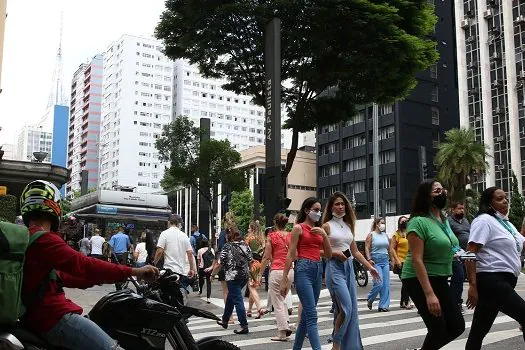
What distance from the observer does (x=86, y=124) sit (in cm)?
14825

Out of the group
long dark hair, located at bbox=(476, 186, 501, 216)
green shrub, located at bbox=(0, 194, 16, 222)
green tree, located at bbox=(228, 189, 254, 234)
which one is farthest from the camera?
green tree, located at bbox=(228, 189, 254, 234)

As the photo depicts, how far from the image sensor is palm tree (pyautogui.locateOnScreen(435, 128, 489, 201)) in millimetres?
49656

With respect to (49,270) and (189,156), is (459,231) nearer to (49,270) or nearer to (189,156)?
(49,270)

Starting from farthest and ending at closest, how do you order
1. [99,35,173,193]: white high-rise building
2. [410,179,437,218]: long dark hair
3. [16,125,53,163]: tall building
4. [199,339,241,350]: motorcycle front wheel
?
[16,125,53,163]: tall building
[99,35,173,193]: white high-rise building
[410,179,437,218]: long dark hair
[199,339,241,350]: motorcycle front wheel

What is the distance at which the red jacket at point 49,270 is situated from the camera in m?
3.15

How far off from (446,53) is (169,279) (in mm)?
78394

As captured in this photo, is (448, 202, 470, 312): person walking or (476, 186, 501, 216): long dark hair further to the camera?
(448, 202, 470, 312): person walking

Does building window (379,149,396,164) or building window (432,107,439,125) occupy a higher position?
building window (432,107,439,125)

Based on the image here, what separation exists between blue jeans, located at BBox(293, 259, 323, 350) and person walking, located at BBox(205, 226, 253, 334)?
236 cm

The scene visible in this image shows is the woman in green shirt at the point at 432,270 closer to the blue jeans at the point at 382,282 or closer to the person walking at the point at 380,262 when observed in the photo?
the person walking at the point at 380,262

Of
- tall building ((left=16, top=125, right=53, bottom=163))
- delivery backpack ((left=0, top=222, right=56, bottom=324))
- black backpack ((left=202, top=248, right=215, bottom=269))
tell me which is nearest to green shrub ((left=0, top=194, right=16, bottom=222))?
black backpack ((left=202, top=248, right=215, bottom=269))

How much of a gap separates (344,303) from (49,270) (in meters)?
4.06

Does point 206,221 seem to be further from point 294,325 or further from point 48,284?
point 48,284

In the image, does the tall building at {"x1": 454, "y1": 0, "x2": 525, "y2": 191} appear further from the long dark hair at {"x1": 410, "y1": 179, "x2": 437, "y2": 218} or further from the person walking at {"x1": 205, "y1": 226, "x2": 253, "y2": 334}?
the long dark hair at {"x1": 410, "y1": 179, "x2": 437, "y2": 218}
